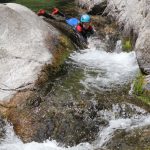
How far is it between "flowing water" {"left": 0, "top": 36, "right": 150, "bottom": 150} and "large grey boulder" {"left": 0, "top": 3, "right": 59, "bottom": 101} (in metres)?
0.82

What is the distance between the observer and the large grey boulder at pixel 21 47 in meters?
9.86

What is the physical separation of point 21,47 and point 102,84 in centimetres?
250

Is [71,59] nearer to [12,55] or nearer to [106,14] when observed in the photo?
[12,55]

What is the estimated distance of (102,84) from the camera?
10320mm

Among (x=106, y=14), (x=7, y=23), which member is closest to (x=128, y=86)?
(x=7, y=23)

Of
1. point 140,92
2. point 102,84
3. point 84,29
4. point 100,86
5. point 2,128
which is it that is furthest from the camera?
point 84,29

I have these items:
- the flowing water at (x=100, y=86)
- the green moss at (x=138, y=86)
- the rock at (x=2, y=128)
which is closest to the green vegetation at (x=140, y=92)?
the green moss at (x=138, y=86)

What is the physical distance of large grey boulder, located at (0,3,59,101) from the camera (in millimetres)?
9859

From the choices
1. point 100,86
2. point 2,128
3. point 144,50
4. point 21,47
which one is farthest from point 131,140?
point 21,47

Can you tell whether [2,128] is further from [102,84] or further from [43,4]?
[43,4]

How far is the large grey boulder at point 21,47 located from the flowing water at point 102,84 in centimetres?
82

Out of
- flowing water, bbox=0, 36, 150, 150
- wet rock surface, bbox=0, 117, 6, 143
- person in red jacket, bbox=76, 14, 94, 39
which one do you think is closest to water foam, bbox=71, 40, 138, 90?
flowing water, bbox=0, 36, 150, 150

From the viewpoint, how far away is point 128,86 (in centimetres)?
1025

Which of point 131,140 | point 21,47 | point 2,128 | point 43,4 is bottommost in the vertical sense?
point 43,4
